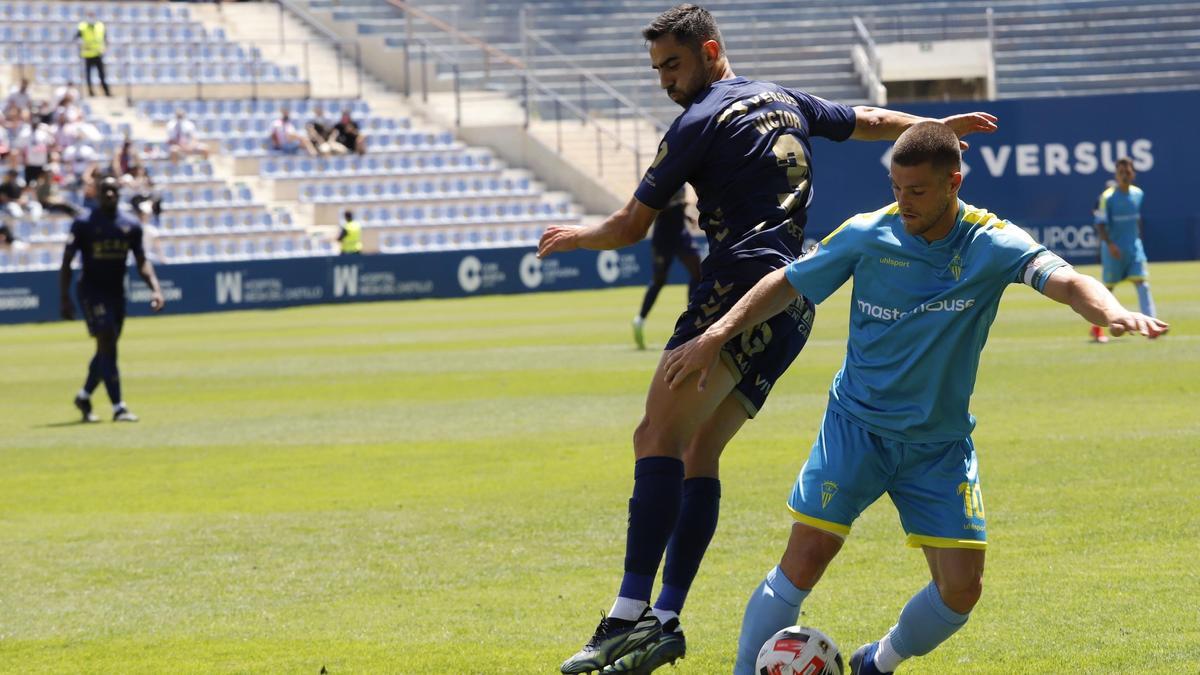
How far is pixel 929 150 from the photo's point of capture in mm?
5145

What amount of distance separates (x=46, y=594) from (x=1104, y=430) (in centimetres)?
754

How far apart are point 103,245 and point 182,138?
2424 cm

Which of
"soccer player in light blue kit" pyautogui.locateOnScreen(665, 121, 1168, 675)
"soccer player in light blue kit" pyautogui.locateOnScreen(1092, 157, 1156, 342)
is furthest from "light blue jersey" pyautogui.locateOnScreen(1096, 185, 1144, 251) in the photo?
"soccer player in light blue kit" pyautogui.locateOnScreen(665, 121, 1168, 675)

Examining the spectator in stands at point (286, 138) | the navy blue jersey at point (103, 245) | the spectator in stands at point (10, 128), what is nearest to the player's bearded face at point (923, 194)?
the navy blue jersey at point (103, 245)

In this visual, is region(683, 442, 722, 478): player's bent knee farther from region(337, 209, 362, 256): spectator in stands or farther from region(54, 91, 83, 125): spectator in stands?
region(54, 91, 83, 125): spectator in stands

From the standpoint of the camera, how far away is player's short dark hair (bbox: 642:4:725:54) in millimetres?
6324

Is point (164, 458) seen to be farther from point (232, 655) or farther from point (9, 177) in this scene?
point (9, 177)

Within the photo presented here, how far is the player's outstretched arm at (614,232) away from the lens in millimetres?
6215

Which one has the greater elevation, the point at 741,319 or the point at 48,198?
the point at 741,319

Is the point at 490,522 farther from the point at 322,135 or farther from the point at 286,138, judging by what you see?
the point at 322,135

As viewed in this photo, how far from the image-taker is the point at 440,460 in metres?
12.6

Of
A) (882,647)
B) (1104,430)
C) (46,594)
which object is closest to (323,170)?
(1104,430)

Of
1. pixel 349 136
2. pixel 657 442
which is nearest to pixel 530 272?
pixel 349 136

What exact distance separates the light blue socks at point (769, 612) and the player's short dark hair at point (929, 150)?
1379mm
